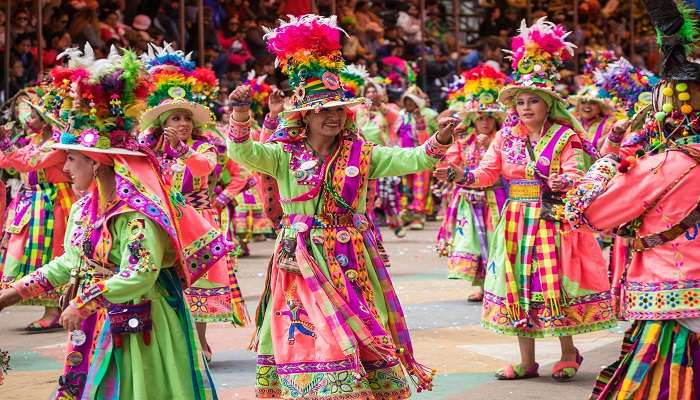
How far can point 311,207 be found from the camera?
625 cm

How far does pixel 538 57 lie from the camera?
27.1ft

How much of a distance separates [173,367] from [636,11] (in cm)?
2879

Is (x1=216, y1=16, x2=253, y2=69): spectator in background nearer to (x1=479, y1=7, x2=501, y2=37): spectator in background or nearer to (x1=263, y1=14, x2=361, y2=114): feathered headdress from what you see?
(x1=479, y1=7, x2=501, y2=37): spectator in background

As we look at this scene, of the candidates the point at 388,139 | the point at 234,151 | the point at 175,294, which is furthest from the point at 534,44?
the point at 388,139

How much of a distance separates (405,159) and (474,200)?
18.5ft

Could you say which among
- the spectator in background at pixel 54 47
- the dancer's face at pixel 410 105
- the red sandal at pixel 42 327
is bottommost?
the red sandal at pixel 42 327

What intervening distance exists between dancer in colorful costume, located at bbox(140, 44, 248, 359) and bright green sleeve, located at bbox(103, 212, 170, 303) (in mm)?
3022

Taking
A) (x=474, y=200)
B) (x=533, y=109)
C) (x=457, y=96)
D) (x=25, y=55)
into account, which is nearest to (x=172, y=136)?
(x=533, y=109)

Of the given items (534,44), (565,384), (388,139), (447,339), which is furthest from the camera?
(388,139)

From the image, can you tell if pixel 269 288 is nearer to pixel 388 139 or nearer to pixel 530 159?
pixel 530 159

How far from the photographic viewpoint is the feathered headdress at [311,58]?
6.29m

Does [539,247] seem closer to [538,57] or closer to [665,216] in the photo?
[538,57]

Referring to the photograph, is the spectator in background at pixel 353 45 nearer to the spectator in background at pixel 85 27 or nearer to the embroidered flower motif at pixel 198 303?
the spectator in background at pixel 85 27

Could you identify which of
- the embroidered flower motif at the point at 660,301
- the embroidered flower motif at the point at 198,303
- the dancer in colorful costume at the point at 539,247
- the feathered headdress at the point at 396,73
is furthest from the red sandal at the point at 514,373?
the feathered headdress at the point at 396,73
